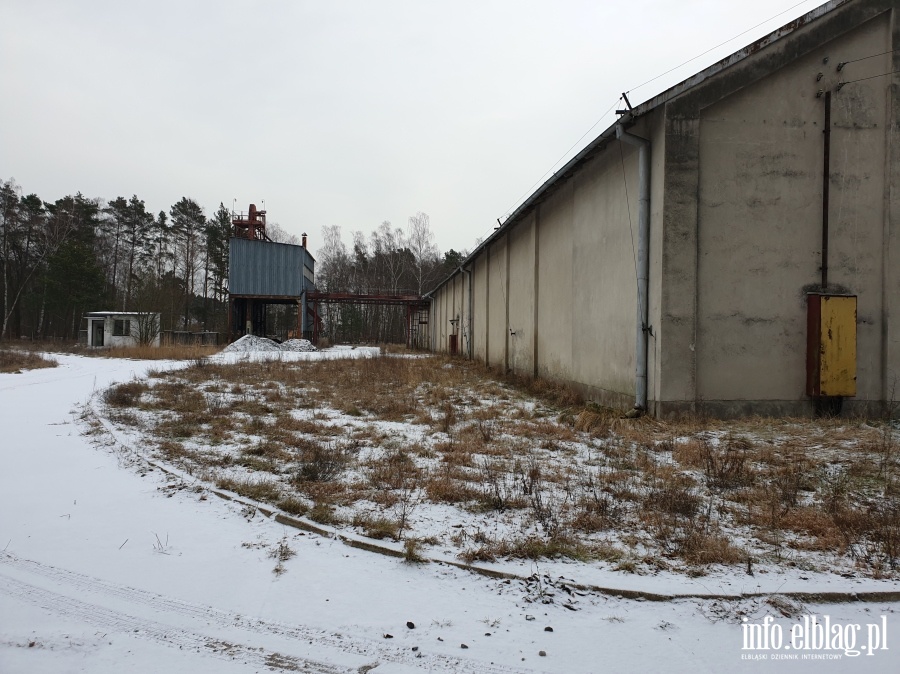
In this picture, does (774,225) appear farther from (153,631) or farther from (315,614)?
(153,631)

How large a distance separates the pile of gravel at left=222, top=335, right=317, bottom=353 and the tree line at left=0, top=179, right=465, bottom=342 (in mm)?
5522

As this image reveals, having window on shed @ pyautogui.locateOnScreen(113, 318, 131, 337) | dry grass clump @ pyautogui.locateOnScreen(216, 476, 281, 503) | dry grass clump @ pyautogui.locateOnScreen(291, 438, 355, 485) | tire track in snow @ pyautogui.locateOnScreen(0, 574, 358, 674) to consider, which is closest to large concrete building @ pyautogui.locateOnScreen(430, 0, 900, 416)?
dry grass clump @ pyautogui.locateOnScreen(291, 438, 355, 485)

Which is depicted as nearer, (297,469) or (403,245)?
(297,469)

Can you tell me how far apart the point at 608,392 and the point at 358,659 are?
27.4 ft

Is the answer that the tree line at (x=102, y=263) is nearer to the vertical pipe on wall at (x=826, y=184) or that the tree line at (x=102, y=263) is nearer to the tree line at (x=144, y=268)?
the tree line at (x=144, y=268)

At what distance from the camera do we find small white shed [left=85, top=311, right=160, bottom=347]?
2936 centimetres

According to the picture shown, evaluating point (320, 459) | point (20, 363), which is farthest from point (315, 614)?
point (20, 363)

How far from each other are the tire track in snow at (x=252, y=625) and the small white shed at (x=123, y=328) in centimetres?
3010

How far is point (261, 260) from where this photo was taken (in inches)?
1298

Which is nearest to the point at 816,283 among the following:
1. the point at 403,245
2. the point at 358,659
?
the point at 358,659

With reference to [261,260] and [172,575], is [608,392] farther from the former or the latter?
[261,260]

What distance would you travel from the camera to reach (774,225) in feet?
28.3

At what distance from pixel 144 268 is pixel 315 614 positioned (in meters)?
56.7

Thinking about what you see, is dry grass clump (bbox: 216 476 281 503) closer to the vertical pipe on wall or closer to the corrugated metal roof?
the vertical pipe on wall
